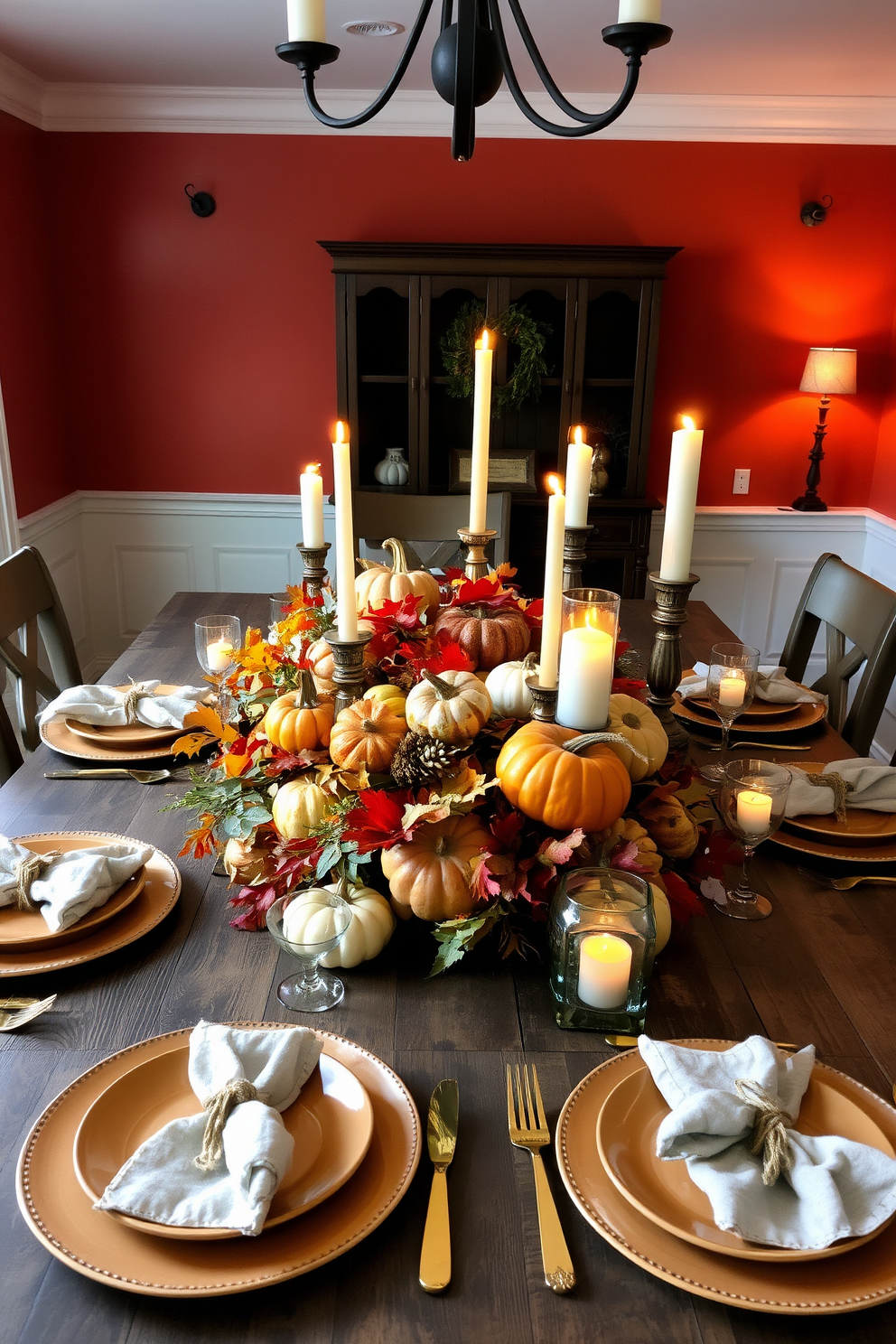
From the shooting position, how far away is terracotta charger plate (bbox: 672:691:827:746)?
5.68 feet

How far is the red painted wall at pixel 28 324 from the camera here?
341cm

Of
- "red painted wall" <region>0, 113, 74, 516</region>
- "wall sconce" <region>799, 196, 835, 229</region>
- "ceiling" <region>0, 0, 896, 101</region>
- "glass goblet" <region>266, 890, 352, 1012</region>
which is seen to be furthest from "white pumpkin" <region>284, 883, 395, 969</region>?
"wall sconce" <region>799, 196, 835, 229</region>

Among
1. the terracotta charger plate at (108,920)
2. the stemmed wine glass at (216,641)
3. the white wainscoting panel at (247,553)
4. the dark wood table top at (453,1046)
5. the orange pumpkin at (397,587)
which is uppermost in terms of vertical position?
the orange pumpkin at (397,587)

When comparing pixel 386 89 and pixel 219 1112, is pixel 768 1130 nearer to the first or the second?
pixel 219 1112

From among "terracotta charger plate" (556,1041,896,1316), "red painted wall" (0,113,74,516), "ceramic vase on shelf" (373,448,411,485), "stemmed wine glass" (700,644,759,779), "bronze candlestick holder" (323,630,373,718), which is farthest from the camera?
"ceramic vase on shelf" (373,448,411,485)

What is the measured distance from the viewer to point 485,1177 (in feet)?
2.67

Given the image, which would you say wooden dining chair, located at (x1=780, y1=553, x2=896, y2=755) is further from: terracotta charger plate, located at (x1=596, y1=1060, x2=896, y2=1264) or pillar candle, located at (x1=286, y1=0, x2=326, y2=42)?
pillar candle, located at (x1=286, y1=0, x2=326, y2=42)

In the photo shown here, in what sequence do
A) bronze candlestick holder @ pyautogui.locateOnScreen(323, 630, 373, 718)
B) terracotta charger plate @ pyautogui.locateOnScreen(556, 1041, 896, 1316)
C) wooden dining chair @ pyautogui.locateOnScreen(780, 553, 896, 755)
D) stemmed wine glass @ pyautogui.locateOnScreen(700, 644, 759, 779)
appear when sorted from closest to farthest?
terracotta charger plate @ pyautogui.locateOnScreen(556, 1041, 896, 1316), bronze candlestick holder @ pyautogui.locateOnScreen(323, 630, 373, 718), stemmed wine glass @ pyautogui.locateOnScreen(700, 644, 759, 779), wooden dining chair @ pyautogui.locateOnScreen(780, 553, 896, 755)

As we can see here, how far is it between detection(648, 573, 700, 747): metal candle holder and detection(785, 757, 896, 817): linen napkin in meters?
0.19

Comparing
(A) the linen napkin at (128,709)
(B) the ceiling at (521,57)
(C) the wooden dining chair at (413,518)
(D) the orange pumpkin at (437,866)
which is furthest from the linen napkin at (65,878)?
(B) the ceiling at (521,57)

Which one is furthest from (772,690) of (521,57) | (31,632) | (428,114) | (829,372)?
(428,114)

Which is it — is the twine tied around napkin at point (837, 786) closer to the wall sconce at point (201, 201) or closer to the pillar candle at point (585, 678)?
the pillar candle at point (585, 678)

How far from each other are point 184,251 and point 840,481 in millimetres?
2666

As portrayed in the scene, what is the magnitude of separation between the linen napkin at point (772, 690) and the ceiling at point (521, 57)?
1.80 meters
